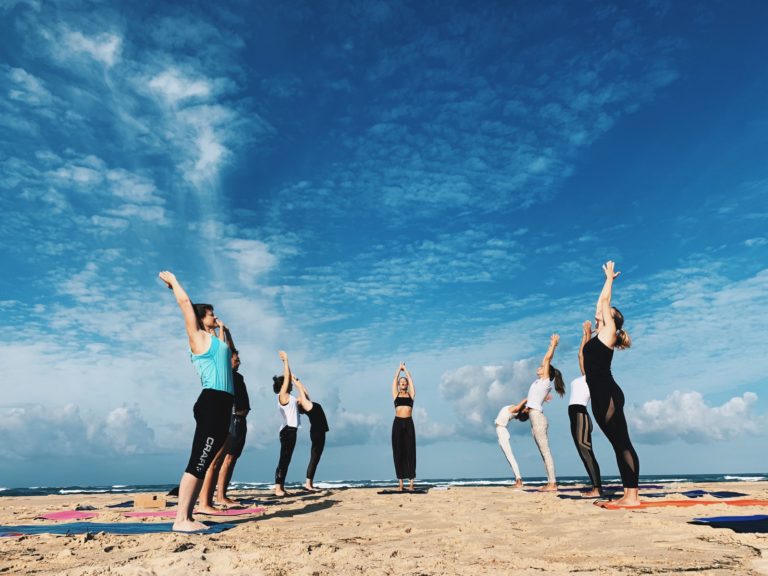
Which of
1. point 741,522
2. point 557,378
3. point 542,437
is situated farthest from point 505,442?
point 741,522

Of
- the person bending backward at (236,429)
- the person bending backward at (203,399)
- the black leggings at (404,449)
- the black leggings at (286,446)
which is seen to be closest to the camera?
the person bending backward at (203,399)

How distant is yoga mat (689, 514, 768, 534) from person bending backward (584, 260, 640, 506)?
1316mm

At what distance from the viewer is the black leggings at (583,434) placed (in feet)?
27.3

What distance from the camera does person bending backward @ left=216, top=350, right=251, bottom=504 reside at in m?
7.79

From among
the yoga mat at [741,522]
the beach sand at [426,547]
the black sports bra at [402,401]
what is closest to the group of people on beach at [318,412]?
the black sports bra at [402,401]

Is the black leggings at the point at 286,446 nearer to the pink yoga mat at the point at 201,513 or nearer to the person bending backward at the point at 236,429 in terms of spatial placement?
the person bending backward at the point at 236,429

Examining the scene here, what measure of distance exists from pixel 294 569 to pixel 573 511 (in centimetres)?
408

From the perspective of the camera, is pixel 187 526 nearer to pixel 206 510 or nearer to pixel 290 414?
pixel 206 510

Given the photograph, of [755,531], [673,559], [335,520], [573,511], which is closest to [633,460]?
[573,511]

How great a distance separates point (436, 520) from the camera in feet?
18.9

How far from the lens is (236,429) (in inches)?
320

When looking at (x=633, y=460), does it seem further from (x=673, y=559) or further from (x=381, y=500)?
(x=381, y=500)

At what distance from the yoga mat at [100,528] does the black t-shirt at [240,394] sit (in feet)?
8.44

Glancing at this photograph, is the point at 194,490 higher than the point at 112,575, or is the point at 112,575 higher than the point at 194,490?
the point at 194,490
